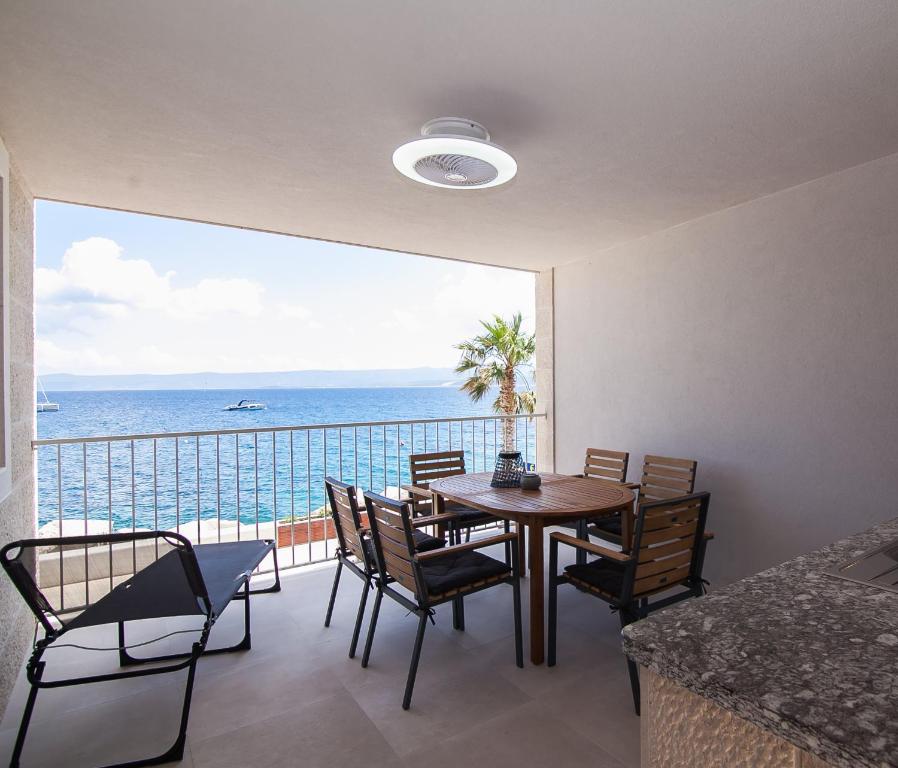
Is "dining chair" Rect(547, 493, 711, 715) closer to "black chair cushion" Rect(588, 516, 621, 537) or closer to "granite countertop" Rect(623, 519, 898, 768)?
"black chair cushion" Rect(588, 516, 621, 537)

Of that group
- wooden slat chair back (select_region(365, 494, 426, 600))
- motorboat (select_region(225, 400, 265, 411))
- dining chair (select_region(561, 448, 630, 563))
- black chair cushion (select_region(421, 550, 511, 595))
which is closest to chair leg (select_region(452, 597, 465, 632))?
black chair cushion (select_region(421, 550, 511, 595))

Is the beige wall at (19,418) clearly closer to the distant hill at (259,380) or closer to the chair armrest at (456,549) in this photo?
the chair armrest at (456,549)

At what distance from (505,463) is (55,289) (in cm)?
2817

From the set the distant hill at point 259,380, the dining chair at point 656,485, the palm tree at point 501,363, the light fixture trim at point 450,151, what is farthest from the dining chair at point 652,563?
the distant hill at point 259,380

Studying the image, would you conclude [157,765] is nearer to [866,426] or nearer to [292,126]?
[292,126]

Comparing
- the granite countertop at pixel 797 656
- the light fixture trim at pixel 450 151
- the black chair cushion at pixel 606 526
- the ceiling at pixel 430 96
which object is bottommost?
the black chair cushion at pixel 606 526

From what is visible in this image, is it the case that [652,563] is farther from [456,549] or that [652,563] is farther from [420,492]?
[420,492]

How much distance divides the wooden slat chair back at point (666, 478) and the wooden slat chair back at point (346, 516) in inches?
78.3

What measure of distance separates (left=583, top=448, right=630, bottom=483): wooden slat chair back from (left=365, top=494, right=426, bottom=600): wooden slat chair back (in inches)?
80.3

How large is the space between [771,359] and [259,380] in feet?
98.4

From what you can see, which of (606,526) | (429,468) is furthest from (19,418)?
(606,526)

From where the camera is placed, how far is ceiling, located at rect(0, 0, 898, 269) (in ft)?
5.52

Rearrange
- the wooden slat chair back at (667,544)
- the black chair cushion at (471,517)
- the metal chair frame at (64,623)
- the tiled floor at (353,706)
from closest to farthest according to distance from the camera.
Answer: the metal chair frame at (64,623), the tiled floor at (353,706), the wooden slat chair back at (667,544), the black chair cushion at (471,517)

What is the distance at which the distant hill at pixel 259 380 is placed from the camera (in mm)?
25734
